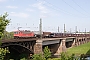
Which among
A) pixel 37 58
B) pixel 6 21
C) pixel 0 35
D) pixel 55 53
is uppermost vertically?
pixel 6 21

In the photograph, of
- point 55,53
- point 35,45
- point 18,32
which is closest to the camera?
point 35,45

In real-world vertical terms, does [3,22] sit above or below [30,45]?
above

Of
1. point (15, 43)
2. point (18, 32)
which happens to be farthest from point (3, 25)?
point (18, 32)

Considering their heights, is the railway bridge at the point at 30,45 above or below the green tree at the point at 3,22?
below

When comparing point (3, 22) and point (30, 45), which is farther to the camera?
point (30, 45)

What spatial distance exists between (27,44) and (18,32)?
49.8 ft

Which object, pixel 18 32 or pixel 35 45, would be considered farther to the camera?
pixel 18 32

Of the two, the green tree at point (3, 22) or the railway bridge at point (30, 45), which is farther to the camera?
the railway bridge at point (30, 45)

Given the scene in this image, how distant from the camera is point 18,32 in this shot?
2539 inches

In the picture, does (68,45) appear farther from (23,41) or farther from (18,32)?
(23,41)

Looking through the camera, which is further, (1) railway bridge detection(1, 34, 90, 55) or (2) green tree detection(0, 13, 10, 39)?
(1) railway bridge detection(1, 34, 90, 55)

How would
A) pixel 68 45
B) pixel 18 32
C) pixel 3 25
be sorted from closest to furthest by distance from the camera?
pixel 3 25 < pixel 18 32 < pixel 68 45

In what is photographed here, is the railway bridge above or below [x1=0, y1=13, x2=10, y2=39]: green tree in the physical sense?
below

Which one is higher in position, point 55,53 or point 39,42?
point 39,42
